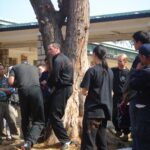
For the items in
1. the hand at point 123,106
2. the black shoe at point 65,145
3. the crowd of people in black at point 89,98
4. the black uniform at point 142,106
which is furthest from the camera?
the black shoe at point 65,145

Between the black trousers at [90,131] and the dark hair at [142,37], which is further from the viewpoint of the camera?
the black trousers at [90,131]

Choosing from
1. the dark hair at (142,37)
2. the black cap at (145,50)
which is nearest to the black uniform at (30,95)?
the dark hair at (142,37)

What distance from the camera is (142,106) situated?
4.79 metres

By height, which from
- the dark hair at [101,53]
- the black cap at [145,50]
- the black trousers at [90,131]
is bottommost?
the black trousers at [90,131]

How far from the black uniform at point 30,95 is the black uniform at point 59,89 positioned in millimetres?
374

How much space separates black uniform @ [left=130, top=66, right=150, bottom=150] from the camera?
464 centimetres

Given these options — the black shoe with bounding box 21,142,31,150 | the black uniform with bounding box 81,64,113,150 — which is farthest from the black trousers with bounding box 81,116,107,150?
the black shoe with bounding box 21,142,31,150

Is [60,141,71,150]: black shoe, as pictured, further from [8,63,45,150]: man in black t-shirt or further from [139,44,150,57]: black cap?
[139,44,150,57]: black cap

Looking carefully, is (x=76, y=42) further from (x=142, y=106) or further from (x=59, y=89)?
(x=142, y=106)

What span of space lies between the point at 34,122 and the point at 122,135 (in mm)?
2186

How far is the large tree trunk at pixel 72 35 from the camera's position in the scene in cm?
756

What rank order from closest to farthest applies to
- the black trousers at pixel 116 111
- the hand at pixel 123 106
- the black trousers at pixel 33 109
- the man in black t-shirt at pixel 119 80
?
the hand at pixel 123 106
the black trousers at pixel 33 109
the man in black t-shirt at pixel 119 80
the black trousers at pixel 116 111

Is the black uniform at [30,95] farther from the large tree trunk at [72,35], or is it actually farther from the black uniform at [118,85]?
the black uniform at [118,85]

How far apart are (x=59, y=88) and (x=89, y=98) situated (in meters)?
0.87
